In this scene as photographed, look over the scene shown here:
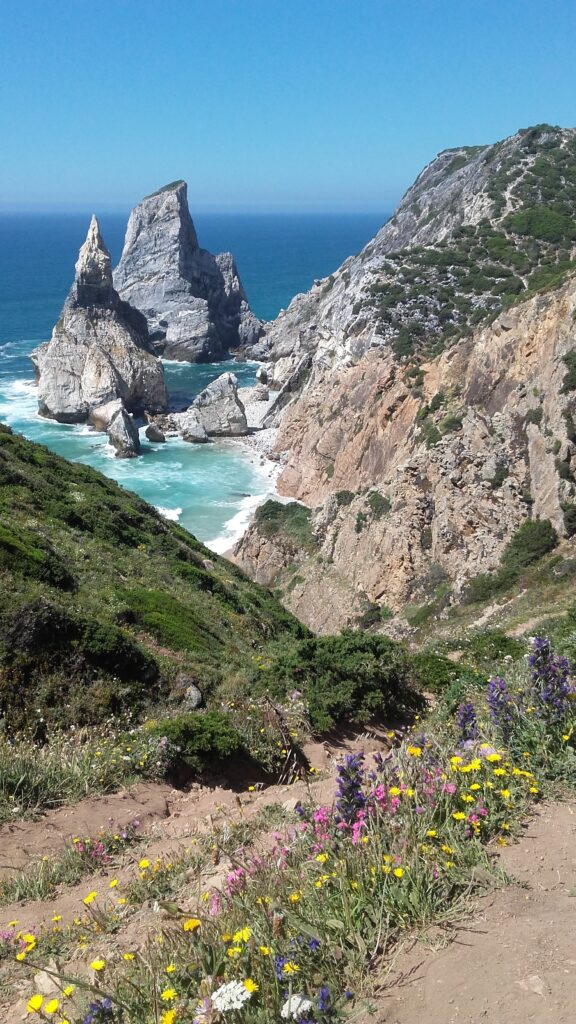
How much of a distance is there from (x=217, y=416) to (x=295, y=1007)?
66.6 m

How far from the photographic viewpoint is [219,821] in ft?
19.3

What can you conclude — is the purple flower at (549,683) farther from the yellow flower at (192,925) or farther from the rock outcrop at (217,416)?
the rock outcrop at (217,416)

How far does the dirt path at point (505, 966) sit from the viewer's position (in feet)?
9.05

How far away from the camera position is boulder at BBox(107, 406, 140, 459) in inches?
2492

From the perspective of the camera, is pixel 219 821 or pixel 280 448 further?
pixel 280 448

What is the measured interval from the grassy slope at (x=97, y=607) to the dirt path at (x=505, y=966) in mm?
6221

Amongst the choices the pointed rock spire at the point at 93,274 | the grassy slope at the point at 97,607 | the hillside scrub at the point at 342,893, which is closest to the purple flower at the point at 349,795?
the hillside scrub at the point at 342,893

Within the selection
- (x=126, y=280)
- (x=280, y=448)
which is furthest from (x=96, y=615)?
(x=126, y=280)

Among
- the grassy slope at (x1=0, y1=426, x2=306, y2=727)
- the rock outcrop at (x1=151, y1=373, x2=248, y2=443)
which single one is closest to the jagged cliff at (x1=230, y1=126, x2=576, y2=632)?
the rock outcrop at (x1=151, y1=373, x2=248, y2=443)

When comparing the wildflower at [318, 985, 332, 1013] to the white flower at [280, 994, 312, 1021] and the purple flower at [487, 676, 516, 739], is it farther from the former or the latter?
the purple flower at [487, 676, 516, 739]

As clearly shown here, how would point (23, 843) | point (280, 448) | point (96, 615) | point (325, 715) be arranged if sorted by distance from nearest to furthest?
point (23, 843)
point (325, 715)
point (96, 615)
point (280, 448)

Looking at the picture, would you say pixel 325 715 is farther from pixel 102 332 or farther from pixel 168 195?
pixel 168 195

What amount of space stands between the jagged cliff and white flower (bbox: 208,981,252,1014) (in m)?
21.0

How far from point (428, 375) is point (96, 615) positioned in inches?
1269
